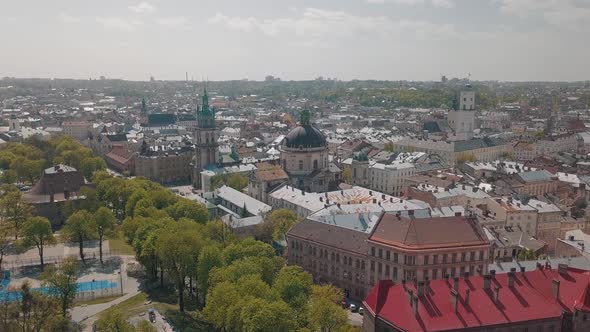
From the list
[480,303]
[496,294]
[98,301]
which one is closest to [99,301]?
[98,301]

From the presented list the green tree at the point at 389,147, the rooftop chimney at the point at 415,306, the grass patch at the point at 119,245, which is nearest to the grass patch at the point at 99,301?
the grass patch at the point at 119,245

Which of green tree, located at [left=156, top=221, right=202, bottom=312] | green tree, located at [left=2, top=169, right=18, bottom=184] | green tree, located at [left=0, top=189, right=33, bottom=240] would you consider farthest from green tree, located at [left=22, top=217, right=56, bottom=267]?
green tree, located at [left=2, top=169, right=18, bottom=184]

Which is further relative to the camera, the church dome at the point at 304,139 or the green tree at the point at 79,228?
the church dome at the point at 304,139

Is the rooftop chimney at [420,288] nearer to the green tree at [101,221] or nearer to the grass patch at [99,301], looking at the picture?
the grass patch at [99,301]

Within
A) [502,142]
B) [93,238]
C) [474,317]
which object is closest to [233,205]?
[93,238]

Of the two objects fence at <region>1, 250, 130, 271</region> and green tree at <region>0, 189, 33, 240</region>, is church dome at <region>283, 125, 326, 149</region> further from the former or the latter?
green tree at <region>0, 189, 33, 240</region>

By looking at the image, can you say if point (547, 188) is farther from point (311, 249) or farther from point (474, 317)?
point (474, 317)
